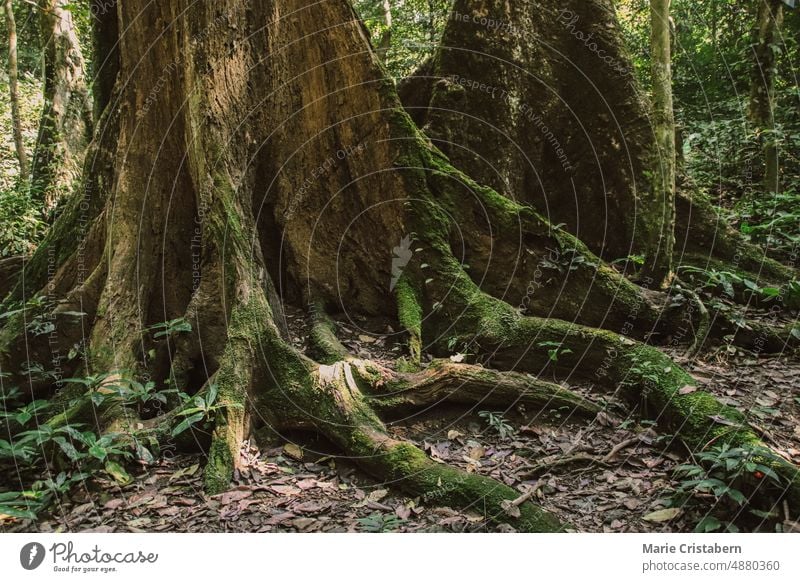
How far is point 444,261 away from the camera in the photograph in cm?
488

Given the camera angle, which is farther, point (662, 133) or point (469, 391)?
point (662, 133)

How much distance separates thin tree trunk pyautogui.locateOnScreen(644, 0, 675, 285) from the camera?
186 inches

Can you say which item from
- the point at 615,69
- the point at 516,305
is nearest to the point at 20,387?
the point at 516,305

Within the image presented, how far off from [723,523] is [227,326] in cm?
333

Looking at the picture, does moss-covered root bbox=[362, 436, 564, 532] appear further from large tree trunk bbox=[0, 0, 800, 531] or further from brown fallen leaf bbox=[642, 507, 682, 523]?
brown fallen leaf bbox=[642, 507, 682, 523]

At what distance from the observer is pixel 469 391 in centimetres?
405

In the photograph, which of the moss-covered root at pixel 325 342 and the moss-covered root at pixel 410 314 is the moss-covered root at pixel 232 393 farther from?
the moss-covered root at pixel 410 314

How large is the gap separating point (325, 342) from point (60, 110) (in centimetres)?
738

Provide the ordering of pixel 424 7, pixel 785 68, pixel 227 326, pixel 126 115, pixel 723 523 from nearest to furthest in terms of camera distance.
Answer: pixel 723 523 → pixel 227 326 → pixel 126 115 → pixel 785 68 → pixel 424 7

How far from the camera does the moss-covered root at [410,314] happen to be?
455 centimetres

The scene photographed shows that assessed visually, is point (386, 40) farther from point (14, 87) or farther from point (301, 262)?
point (301, 262)

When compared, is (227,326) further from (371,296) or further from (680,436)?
(680,436)

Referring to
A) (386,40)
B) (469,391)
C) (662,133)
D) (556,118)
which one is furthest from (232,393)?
(386,40)

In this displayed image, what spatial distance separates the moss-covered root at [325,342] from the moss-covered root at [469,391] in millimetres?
318
